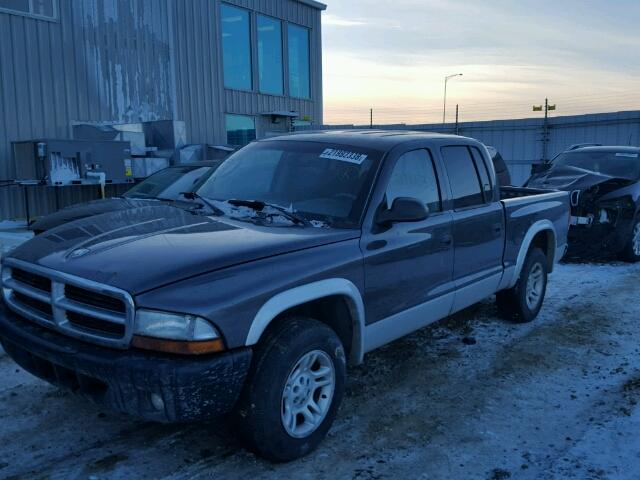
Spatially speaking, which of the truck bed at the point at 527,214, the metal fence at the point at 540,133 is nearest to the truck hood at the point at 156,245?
the truck bed at the point at 527,214

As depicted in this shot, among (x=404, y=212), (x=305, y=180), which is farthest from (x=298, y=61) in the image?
(x=404, y=212)

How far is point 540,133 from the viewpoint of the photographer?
19.0m

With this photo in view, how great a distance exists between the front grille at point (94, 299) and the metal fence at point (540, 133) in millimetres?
15359

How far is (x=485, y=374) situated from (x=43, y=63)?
12.0 metres

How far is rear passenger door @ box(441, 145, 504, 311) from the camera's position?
4539mm

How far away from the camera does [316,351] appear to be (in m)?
3.24

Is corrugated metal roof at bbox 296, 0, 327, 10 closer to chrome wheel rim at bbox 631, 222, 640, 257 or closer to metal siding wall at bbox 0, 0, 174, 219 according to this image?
metal siding wall at bbox 0, 0, 174, 219

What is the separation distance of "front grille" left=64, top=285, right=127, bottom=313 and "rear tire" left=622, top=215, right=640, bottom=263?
8.19 metres

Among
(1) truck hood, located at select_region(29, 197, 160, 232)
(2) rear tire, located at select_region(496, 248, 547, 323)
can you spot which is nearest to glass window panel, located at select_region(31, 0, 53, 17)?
(1) truck hood, located at select_region(29, 197, 160, 232)

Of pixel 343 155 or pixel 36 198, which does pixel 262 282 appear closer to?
pixel 343 155

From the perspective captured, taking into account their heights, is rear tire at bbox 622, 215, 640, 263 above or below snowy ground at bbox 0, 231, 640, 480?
above

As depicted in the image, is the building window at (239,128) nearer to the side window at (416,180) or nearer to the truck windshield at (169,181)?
the truck windshield at (169,181)

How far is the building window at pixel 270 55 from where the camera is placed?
744 inches

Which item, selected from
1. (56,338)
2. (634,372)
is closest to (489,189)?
(634,372)
